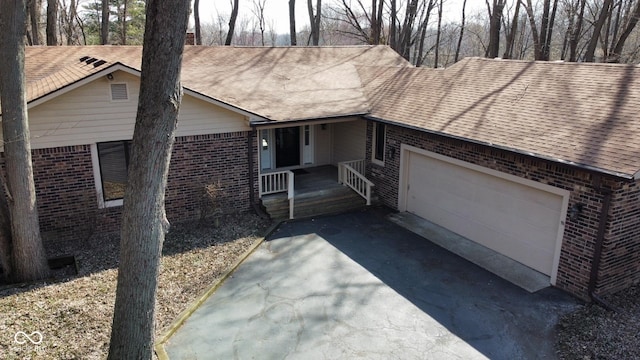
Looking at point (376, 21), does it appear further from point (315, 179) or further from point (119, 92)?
point (119, 92)

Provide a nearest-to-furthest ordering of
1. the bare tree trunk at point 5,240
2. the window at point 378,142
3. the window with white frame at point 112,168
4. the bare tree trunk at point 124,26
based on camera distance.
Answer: the bare tree trunk at point 5,240, the window with white frame at point 112,168, the window at point 378,142, the bare tree trunk at point 124,26

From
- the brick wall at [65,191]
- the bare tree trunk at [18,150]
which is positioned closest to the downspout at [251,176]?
the brick wall at [65,191]

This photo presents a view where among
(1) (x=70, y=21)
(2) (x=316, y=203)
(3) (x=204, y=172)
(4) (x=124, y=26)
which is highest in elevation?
(1) (x=70, y=21)

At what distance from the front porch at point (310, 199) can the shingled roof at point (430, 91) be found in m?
2.11

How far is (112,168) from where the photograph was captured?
11023mm

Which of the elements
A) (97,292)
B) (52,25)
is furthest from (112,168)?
(52,25)

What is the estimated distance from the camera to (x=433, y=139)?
37.7 feet

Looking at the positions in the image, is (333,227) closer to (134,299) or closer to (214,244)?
(214,244)

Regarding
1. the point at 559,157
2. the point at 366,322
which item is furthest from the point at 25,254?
the point at 559,157

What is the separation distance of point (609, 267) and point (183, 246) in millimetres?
8712

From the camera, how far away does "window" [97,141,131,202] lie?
35.7ft

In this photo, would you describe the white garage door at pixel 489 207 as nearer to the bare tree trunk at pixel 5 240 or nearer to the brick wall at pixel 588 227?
the brick wall at pixel 588 227

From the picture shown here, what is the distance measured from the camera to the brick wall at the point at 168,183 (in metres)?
10.4
